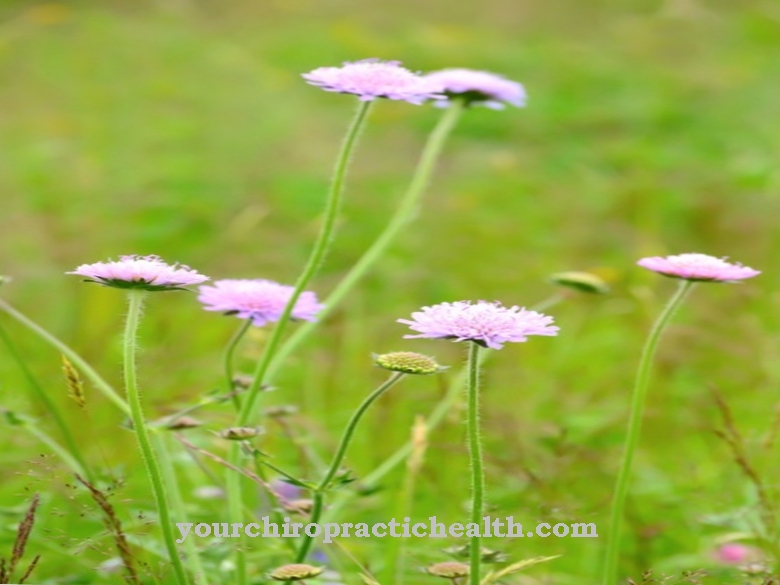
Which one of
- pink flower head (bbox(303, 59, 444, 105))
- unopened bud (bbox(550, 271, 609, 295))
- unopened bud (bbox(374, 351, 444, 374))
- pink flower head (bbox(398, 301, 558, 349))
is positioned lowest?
unopened bud (bbox(374, 351, 444, 374))

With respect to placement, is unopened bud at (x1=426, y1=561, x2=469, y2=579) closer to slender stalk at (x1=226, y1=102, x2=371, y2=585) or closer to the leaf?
the leaf

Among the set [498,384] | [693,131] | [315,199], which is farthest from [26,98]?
[498,384]

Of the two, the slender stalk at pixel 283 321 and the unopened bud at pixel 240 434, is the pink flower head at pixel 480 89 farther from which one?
the unopened bud at pixel 240 434

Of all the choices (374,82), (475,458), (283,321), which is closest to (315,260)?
(283,321)

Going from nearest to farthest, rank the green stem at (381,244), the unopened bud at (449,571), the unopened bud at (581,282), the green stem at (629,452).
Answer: the unopened bud at (449,571), the green stem at (629,452), the green stem at (381,244), the unopened bud at (581,282)

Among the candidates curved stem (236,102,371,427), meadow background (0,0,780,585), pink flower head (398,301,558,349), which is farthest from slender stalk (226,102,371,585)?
pink flower head (398,301,558,349)

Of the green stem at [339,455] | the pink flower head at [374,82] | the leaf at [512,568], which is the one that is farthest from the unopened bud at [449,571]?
the pink flower head at [374,82]
